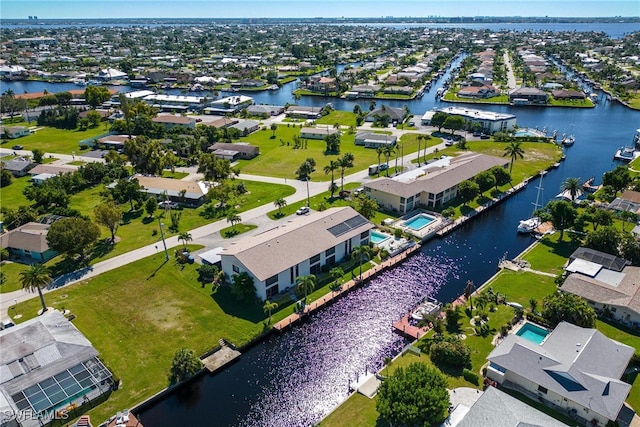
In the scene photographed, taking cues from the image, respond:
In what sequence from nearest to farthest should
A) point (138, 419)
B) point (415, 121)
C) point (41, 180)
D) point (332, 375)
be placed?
point (138, 419)
point (332, 375)
point (41, 180)
point (415, 121)

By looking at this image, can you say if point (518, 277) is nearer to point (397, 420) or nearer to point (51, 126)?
point (397, 420)

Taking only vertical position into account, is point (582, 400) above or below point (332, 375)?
above

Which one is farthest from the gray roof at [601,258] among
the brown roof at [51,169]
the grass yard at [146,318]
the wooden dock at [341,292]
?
the brown roof at [51,169]

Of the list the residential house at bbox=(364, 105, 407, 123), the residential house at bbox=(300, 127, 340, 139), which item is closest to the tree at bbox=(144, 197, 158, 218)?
the residential house at bbox=(300, 127, 340, 139)

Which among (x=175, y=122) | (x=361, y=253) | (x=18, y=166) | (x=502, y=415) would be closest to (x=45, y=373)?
(x=361, y=253)

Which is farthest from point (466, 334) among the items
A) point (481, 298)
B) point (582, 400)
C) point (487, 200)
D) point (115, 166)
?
point (115, 166)

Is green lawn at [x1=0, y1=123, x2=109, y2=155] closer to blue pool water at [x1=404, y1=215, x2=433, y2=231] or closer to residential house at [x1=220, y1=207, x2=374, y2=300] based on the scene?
residential house at [x1=220, y1=207, x2=374, y2=300]
